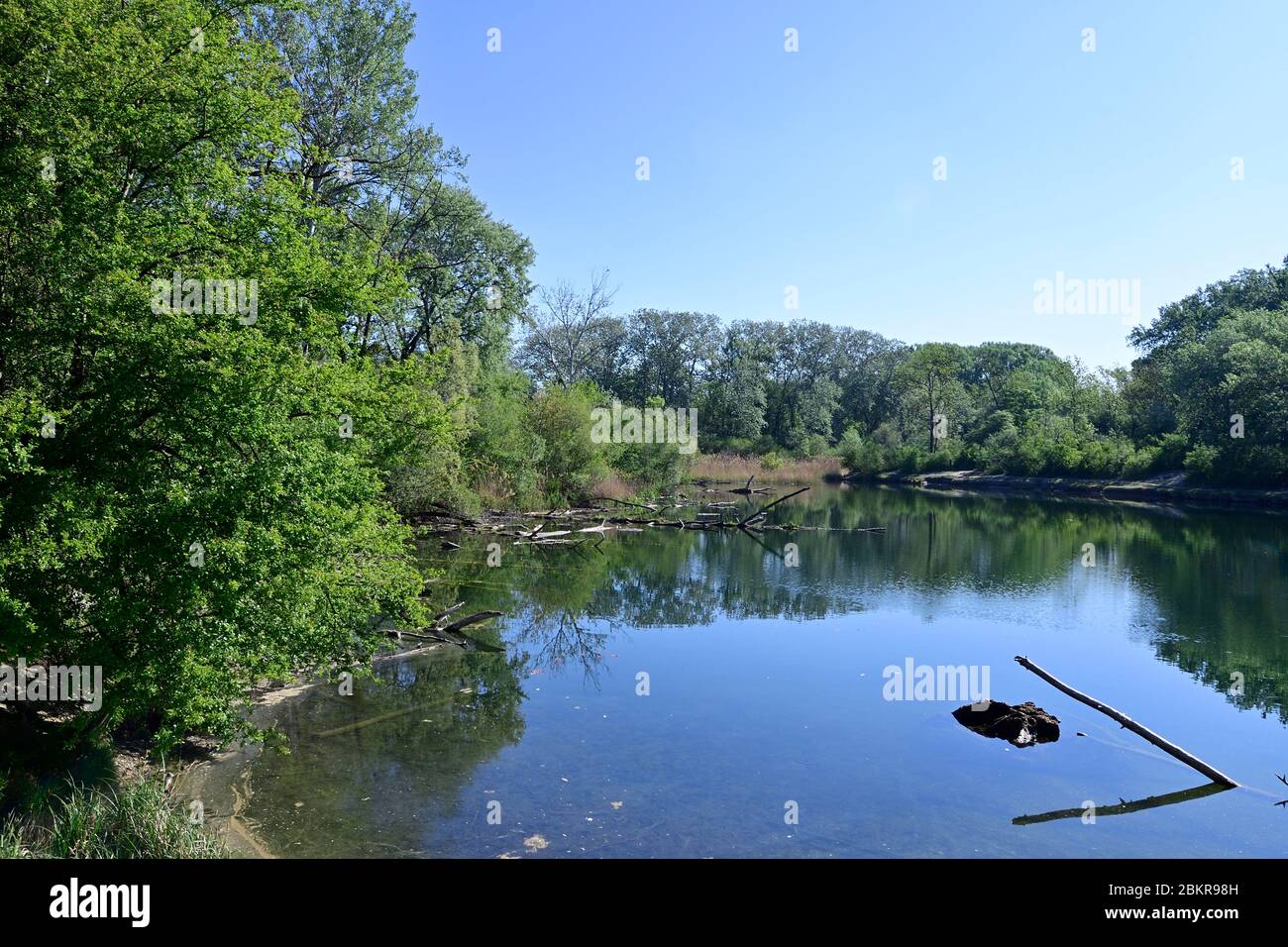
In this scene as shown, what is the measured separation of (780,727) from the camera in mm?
13742

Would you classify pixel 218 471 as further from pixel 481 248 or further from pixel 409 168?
pixel 481 248

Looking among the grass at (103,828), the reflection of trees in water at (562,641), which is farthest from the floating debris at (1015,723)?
the grass at (103,828)

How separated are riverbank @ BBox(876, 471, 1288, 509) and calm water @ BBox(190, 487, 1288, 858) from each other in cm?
2915

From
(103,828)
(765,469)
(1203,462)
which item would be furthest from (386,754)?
(765,469)

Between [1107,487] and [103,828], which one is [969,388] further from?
[103,828]

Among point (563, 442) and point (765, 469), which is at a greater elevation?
point (563, 442)

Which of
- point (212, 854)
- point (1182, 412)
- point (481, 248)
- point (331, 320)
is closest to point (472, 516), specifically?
point (481, 248)

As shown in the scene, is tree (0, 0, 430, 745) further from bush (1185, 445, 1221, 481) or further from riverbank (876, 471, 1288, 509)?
bush (1185, 445, 1221, 481)

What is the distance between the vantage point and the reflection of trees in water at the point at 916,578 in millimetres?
19844

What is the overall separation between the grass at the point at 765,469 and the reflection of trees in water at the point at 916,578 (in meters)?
24.3

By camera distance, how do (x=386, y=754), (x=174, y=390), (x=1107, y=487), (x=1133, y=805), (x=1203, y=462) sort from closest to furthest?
(x=174, y=390) < (x=1133, y=805) < (x=386, y=754) < (x=1203, y=462) < (x=1107, y=487)

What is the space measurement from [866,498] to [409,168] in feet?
134

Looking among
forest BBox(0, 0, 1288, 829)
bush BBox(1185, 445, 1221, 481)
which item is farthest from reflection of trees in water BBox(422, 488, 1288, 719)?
bush BBox(1185, 445, 1221, 481)

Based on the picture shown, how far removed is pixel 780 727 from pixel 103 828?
9.14m
